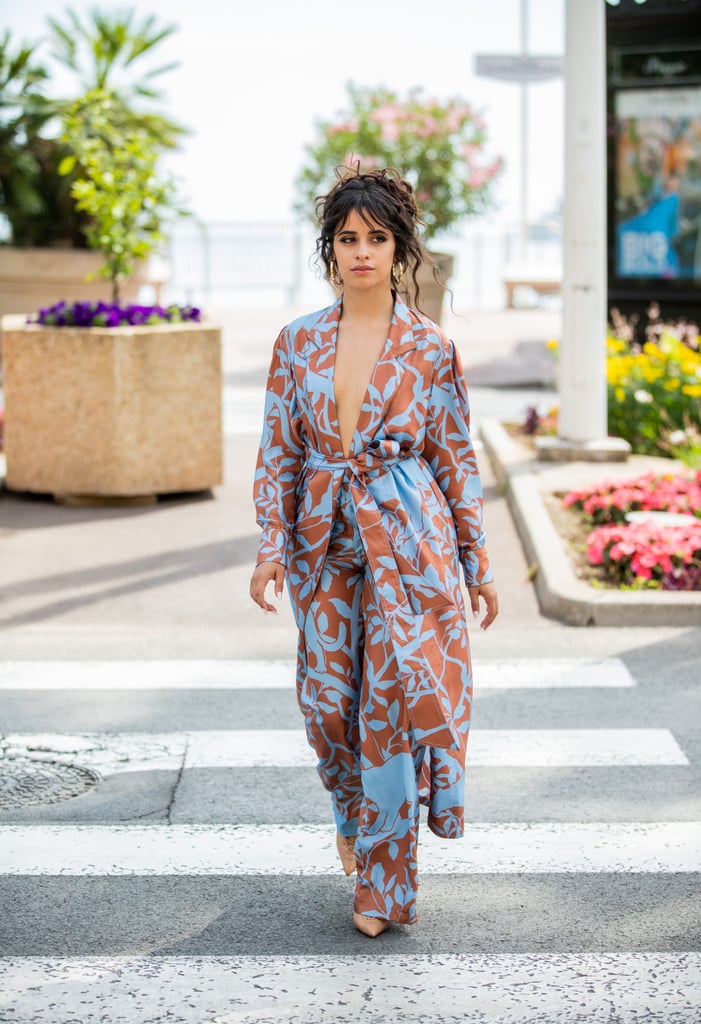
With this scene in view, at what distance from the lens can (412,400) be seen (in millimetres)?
4156

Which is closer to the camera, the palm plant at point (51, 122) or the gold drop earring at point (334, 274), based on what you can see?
the gold drop earring at point (334, 274)

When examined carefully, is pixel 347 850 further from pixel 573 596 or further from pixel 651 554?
pixel 651 554

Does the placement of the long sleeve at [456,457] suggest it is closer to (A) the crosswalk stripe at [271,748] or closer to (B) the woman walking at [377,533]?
(B) the woman walking at [377,533]

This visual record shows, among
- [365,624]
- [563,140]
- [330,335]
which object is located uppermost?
[563,140]

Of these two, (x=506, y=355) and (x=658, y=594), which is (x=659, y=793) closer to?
(x=658, y=594)

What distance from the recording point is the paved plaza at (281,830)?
3875mm

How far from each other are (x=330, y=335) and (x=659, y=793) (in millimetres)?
2049

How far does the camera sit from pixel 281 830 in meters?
4.96

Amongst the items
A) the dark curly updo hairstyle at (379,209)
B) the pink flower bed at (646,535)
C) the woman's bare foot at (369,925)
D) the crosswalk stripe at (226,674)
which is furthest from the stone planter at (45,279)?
the woman's bare foot at (369,925)

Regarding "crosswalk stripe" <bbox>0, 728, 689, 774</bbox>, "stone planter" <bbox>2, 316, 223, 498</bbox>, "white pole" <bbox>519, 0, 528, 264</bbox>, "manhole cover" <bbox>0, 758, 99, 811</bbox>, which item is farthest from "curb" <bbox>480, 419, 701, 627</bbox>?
"white pole" <bbox>519, 0, 528, 264</bbox>

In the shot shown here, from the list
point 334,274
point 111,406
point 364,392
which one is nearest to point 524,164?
point 111,406

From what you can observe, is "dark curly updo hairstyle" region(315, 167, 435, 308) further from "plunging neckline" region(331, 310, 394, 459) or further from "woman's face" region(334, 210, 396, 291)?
"plunging neckline" region(331, 310, 394, 459)

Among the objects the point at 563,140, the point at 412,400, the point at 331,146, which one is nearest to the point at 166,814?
the point at 412,400

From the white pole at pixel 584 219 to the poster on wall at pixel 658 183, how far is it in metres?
5.07
